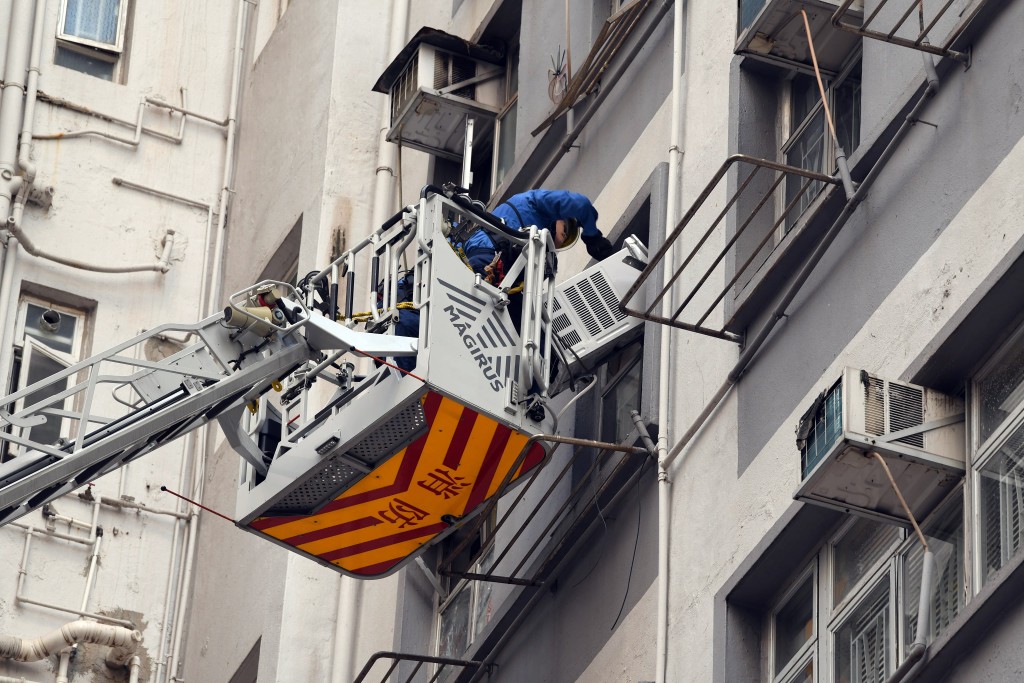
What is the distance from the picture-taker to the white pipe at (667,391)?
40.5ft

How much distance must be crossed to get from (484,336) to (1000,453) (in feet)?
13.6

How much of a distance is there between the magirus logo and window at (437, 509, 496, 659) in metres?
2.83

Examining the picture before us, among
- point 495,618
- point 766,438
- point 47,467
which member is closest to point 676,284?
point 766,438

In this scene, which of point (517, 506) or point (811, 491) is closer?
point (811, 491)

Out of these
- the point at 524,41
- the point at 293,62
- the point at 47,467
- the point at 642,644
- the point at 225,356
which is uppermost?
the point at 293,62

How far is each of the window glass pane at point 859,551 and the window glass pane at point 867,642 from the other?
21 centimetres

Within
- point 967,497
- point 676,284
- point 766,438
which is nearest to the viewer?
point 967,497

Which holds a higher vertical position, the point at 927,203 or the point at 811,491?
the point at 927,203

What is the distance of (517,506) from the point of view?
50.9 ft

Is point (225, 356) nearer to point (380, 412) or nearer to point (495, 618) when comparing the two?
point (380, 412)

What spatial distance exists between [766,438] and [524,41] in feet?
24.1

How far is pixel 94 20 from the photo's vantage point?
2636cm

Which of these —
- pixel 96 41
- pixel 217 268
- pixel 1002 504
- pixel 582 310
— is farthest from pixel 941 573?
pixel 96 41

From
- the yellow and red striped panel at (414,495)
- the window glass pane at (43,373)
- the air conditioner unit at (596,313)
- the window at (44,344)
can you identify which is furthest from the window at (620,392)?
the window at (44,344)
